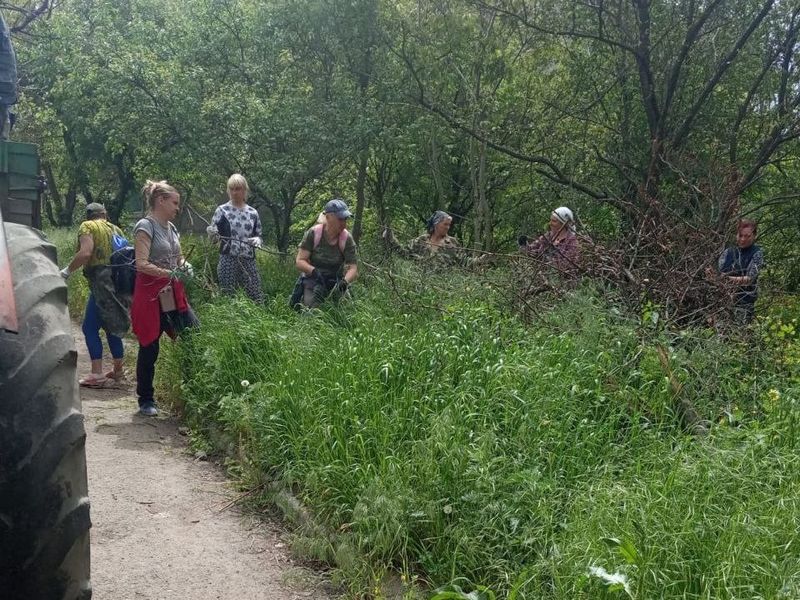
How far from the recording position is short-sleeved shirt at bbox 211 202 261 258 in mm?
8070

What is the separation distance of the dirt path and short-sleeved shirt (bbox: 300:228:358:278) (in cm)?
221

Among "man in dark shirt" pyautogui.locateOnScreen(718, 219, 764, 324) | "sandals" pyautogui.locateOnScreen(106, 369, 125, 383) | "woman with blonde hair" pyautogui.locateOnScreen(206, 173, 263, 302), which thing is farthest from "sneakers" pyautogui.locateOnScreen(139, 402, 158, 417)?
"man in dark shirt" pyautogui.locateOnScreen(718, 219, 764, 324)

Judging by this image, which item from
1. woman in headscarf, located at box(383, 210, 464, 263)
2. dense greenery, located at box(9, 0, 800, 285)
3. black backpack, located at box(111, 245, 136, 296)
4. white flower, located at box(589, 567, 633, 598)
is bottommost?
white flower, located at box(589, 567, 633, 598)

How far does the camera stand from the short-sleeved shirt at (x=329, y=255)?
25.1ft

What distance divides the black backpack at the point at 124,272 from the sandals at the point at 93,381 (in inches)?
35.2

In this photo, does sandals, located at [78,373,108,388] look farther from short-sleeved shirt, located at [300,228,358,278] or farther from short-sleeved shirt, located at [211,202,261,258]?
short-sleeved shirt, located at [300,228,358,278]

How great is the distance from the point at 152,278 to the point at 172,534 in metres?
2.66

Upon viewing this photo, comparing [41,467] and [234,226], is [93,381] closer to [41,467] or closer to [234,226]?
[234,226]

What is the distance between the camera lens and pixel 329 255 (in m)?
7.66

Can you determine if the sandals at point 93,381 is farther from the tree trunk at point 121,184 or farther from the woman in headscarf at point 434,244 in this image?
the tree trunk at point 121,184

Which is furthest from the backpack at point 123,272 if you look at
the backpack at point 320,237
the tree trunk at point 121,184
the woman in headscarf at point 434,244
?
the tree trunk at point 121,184

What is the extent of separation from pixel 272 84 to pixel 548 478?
948 centimetres

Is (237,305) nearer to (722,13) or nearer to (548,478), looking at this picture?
(548,478)

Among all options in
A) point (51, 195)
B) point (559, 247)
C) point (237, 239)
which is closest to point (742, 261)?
point (559, 247)
